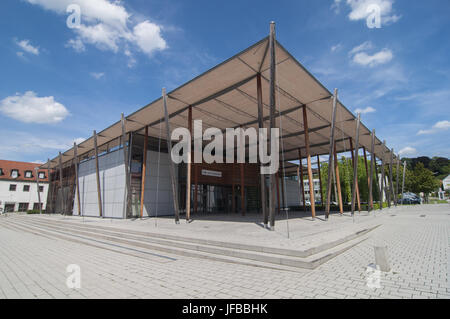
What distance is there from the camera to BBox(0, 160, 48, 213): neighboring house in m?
45.3

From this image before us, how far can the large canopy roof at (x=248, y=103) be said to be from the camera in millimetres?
11430

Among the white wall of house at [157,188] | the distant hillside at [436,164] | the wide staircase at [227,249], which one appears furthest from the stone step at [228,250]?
the distant hillside at [436,164]

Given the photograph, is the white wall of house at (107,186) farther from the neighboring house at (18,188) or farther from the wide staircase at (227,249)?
the neighboring house at (18,188)

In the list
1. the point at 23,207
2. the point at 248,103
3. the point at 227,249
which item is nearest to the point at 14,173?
the point at 23,207

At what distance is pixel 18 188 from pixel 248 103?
56.4 m

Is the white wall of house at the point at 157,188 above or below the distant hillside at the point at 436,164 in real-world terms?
below

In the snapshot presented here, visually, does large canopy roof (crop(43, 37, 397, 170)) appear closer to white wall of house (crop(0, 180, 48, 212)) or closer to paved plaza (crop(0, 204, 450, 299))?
paved plaza (crop(0, 204, 450, 299))

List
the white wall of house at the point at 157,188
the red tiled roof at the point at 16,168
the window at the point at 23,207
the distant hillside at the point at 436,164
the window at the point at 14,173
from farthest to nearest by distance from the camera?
the distant hillside at the point at 436,164 → the window at the point at 14,173 → the red tiled roof at the point at 16,168 → the window at the point at 23,207 → the white wall of house at the point at 157,188

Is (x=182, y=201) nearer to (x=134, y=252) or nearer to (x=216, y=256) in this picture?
(x=134, y=252)

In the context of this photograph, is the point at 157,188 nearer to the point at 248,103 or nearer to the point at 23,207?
the point at 248,103

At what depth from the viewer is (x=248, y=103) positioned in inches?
623

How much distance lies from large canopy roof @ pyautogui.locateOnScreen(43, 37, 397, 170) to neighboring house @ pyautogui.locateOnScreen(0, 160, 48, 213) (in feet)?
118

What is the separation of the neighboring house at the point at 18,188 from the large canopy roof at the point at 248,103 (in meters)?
36.0

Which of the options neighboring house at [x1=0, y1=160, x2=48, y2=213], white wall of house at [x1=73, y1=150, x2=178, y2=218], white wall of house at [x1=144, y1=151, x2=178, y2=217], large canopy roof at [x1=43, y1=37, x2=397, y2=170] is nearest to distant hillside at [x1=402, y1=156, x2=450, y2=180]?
large canopy roof at [x1=43, y1=37, x2=397, y2=170]
